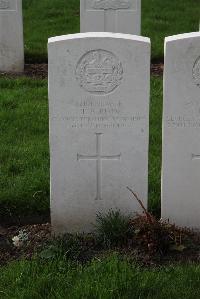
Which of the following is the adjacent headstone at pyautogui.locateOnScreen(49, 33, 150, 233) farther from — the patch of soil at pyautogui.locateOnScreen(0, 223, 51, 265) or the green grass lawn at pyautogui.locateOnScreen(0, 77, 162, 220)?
the green grass lawn at pyautogui.locateOnScreen(0, 77, 162, 220)

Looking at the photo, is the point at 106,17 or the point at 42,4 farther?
the point at 42,4

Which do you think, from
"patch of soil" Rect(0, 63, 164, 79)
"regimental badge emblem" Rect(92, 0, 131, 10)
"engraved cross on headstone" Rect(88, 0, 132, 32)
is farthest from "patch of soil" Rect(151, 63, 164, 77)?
"regimental badge emblem" Rect(92, 0, 131, 10)

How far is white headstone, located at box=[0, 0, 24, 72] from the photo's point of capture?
9359 millimetres

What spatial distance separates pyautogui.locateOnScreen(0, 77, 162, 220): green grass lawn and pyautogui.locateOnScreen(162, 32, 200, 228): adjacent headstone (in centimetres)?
38

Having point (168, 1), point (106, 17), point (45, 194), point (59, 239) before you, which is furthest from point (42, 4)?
point (59, 239)

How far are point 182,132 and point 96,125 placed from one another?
61 centimetres

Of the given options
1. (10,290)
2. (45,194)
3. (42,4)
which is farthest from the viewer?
(42,4)

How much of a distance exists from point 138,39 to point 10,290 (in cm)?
188

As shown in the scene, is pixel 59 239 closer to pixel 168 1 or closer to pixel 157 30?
pixel 157 30

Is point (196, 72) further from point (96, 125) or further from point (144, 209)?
point (144, 209)

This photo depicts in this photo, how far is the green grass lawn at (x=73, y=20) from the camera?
1060 centimetres

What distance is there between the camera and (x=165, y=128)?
4.80 meters

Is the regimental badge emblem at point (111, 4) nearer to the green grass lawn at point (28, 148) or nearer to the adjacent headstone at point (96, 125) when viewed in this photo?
the green grass lawn at point (28, 148)

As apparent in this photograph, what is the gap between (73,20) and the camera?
12.1 m
